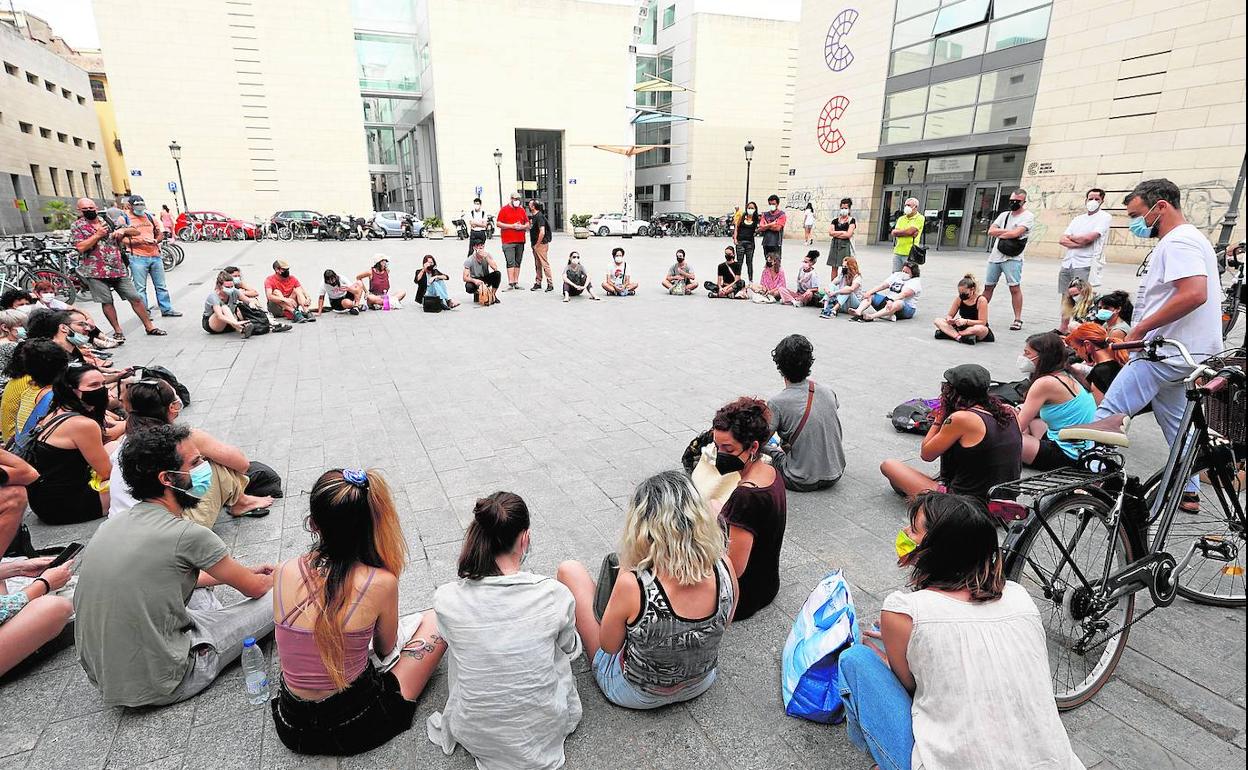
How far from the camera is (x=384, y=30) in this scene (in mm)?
40312

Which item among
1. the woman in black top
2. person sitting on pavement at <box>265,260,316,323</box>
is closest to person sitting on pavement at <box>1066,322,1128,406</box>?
the woman in black top

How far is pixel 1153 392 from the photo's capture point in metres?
3.38

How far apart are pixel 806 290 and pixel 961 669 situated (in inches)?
400

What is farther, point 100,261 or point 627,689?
point 100,261

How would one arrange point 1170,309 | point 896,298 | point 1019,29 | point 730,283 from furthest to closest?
point 1019,29, point 730,283, point 896,298, point 1170,309

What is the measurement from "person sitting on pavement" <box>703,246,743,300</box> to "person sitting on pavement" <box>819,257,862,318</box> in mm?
2021

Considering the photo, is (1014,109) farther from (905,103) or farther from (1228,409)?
(1228,409)

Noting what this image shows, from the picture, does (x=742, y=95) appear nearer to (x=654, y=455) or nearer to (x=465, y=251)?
(x=465, y=251)

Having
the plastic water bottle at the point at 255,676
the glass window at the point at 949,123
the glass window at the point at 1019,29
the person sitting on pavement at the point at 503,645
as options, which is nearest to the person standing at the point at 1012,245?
the person sitting on pavement at the point at 503,645

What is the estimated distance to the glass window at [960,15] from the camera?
19688mm

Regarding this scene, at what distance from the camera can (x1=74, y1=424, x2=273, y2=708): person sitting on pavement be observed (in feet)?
7.10

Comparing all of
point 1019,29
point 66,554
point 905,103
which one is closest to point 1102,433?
point 66,554

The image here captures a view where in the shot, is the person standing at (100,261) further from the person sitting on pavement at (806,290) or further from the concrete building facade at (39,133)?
the concrete building facade at (39,133)

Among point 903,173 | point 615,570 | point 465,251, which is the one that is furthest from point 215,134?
point 615,570
